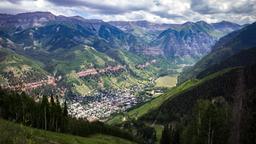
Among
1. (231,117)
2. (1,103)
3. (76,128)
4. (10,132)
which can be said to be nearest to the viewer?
(10,132)

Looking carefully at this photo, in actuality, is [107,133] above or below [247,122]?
below

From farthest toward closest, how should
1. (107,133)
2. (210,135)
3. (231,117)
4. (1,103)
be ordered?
(107,133) → (1,103) → (231,117) → (210,135)

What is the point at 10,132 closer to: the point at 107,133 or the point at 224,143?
the point at 224,143

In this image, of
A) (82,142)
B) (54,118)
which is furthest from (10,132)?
(54,118)

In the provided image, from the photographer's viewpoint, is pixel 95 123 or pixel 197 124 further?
pixel 95 123

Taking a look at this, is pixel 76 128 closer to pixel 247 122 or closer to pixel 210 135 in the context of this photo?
pixel 210 135

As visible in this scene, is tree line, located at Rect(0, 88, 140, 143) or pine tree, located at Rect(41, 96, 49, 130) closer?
pine tree, located at Rect(41, 96, 49, 130)

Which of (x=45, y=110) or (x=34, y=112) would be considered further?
(x=34, y=112)

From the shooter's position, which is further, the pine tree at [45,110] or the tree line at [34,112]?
the tree line at [34,112]

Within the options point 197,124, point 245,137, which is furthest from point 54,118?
point 245,137

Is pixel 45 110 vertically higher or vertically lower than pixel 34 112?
higher
